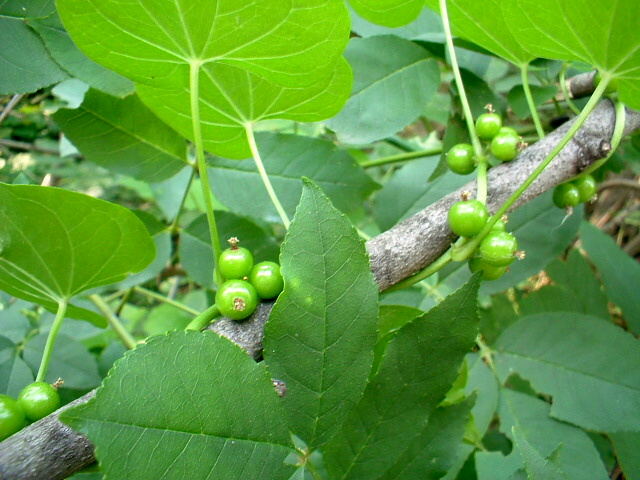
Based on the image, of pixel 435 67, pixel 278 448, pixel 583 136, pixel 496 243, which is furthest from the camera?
pixel 435 67

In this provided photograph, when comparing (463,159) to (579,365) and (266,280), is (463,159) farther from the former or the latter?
(579,365)

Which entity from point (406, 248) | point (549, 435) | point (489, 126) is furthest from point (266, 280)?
point (549, 435)

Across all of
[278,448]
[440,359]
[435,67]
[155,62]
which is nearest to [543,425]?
[440,359]

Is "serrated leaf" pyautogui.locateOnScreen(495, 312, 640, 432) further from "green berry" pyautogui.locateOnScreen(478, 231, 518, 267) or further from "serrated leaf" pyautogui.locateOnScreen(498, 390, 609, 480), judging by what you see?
"green berry" pyautogui.locateOnScreen(478, 231, 518, 267)

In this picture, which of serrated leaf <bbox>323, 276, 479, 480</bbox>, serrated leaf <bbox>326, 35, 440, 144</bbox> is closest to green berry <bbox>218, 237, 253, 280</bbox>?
serrated leaf <bbox>323, 276, 479, 480</bbox>

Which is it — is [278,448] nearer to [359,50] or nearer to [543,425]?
[543,425]

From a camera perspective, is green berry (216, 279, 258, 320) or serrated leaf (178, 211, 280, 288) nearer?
green berry (216, 279, 258, 320)
